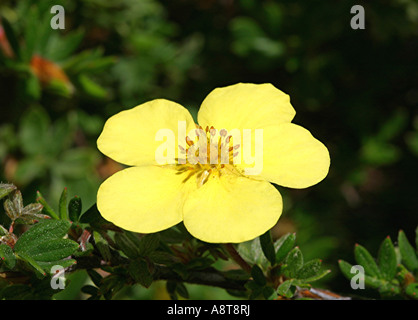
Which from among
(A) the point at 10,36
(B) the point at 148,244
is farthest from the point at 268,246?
(A) the point at 10,36

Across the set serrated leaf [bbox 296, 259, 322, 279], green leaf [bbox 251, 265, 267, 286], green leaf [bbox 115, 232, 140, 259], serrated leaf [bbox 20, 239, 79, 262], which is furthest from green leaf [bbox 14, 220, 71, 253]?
serrated leaf [bbox 296, 259, 322, 279]

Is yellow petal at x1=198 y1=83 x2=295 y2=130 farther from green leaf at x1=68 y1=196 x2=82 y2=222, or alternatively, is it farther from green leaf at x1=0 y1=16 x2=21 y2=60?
green leaf at x1=0 y1=16 x2=21 y2=60

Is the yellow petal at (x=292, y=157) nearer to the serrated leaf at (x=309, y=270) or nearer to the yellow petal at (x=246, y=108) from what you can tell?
the yellow petal at (x=246, y=108)

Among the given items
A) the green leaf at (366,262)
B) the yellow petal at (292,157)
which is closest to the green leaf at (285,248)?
the yellow petal at (292,157)

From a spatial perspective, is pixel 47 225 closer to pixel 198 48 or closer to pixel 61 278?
pixel 61 278

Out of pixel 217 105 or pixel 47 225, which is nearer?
pixel 47 225
